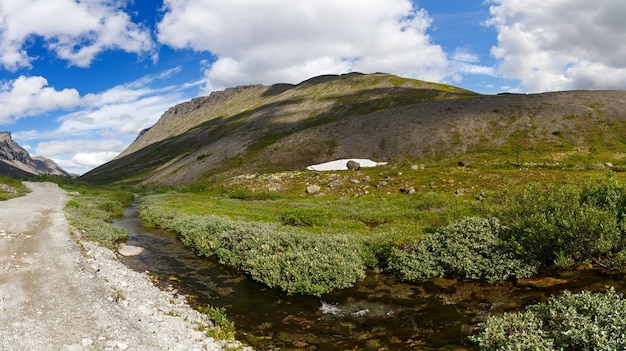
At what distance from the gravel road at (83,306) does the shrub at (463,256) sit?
40.0 feet

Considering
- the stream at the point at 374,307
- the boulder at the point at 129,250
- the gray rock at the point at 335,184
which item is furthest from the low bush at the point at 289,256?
the gray rock at the point at 335,184

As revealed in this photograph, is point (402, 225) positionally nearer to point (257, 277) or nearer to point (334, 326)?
point (257, 277)

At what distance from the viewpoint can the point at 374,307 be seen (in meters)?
18.4

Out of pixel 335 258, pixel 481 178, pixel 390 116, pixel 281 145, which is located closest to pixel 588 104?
pixel 390 116

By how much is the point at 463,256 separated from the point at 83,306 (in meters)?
19.7

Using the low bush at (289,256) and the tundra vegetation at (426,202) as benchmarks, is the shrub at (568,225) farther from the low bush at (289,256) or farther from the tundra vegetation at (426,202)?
the low bush at (289,256)

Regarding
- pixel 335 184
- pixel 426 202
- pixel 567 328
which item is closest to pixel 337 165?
pixel 335 184

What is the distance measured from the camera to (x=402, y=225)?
1267 inches

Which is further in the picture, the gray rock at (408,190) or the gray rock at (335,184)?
the gray rock at (335,184)

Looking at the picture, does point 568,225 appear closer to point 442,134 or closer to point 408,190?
point 408,190

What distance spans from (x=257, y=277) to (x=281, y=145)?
84223mm

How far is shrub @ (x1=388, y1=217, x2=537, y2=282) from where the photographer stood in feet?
66.7

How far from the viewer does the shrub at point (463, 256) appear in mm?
20344

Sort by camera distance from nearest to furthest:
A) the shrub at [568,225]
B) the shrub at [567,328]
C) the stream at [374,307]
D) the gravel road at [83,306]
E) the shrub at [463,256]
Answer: the shrub at [567,328], the gravel road at [83,306], the stream at [374,307], the shrub at [568,225], the shrub at [463,256]
